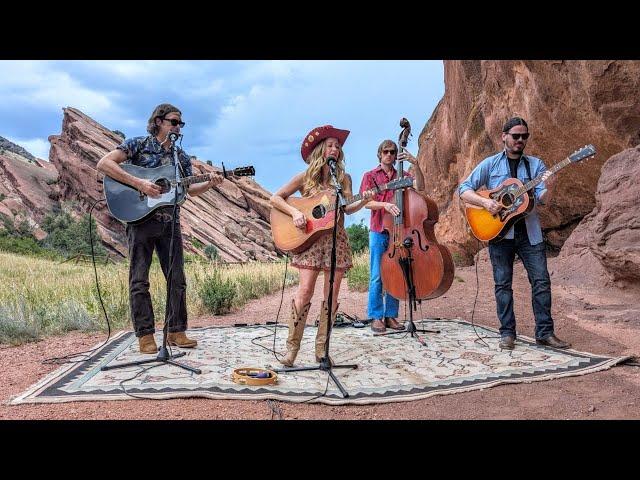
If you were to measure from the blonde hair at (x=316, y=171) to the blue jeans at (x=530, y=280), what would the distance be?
6.14 feet

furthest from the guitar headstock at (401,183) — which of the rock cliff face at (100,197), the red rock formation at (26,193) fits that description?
the red rock formation at (26,193)

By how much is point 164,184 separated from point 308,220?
1.49 m

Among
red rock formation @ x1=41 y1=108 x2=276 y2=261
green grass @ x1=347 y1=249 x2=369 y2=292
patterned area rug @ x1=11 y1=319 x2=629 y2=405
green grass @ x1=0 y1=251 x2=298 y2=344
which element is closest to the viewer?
patterned area rug @ x1=11 y1=319 x2=629 y2=405

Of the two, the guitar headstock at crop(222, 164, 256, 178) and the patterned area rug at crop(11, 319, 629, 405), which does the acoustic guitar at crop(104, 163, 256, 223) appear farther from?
the patterned area rug at crop(11, 319, 629, 405)

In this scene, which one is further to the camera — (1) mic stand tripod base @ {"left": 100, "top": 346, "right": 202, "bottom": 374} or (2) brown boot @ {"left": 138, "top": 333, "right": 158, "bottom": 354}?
(2) brown boot @ {"left": 138, "top": 333, "right": 158, "bottom": 354}

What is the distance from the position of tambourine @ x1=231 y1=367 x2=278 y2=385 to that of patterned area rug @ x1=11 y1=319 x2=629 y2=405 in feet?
0.18

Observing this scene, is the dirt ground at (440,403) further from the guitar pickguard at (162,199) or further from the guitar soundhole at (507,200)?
the guitar pickguard at (162,199)

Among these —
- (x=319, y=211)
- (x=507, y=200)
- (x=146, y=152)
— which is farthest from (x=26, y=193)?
(x=507, y=200)

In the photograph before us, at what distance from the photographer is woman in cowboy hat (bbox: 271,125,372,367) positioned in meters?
4.59

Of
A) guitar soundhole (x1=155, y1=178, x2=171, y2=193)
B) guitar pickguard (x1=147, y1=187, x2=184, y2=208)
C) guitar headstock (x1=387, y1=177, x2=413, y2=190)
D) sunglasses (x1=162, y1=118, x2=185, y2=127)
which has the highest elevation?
sunglasses (x1=162, y1=118, x2=185, y2=127)

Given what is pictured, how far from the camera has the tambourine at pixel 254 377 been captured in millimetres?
4121

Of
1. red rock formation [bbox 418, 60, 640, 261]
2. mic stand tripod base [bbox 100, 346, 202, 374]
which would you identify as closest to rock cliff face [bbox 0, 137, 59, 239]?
red rock formation [bbox 418, 60, 640, 261]

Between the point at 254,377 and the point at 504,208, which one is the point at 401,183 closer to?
the point at 504,208

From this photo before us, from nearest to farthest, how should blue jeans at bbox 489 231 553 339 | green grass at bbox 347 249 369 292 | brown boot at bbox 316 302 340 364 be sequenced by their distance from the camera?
brown boot at bbox 316 302 340 364
blue jeans at bbox 489 231 553 339
green grass at bbox 347 249 369 292
